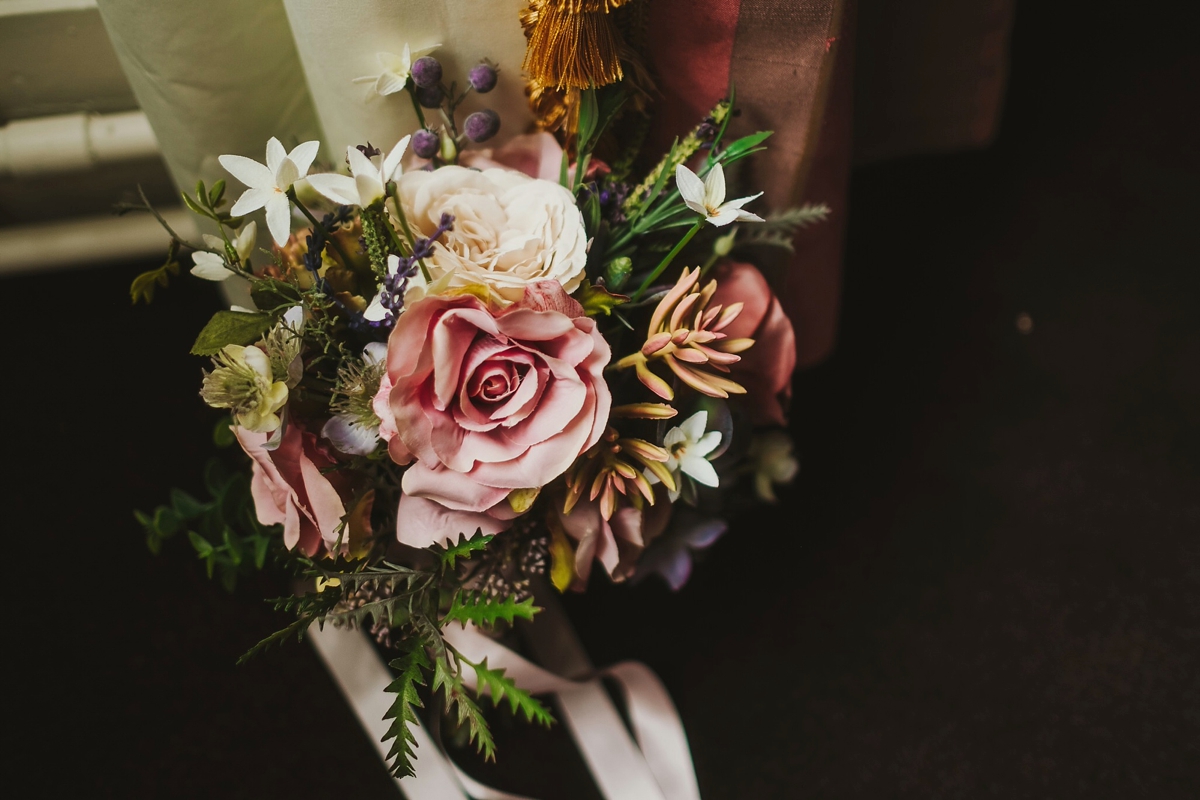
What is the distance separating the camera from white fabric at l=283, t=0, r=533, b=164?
0.59m

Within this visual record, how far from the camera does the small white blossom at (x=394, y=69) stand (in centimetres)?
58

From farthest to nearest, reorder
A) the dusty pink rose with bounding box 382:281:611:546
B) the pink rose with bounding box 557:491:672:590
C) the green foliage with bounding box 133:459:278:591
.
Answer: the green foliage with bounding box 133:459:278:591 → the pink rose with bounding box 557:491:672:590 → the dusty pink rose with bounding box 382:281:611:546

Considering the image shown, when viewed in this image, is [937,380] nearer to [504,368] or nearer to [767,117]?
[767,117]

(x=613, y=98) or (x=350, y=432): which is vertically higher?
(x=613, y=98)

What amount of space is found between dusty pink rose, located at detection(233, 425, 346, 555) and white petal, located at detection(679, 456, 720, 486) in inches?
9.1

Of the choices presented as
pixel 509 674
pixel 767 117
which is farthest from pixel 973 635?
pixel 767 117

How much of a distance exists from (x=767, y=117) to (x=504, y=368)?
1.11 feet

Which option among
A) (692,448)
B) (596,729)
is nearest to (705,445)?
(692,448)

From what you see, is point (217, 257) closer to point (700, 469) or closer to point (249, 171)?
point (249, 171)

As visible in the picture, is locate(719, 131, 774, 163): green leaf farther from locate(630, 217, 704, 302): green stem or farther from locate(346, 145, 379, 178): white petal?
locate(346, 145, 379, 178): white petal

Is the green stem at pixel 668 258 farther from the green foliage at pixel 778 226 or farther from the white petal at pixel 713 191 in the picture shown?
the green foliage at pixel 778 226

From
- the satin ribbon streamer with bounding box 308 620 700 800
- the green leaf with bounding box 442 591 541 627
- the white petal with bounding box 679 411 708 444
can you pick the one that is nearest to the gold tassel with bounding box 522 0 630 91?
the white petal with bounding box 679 411 708 444

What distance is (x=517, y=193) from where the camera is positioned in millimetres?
548

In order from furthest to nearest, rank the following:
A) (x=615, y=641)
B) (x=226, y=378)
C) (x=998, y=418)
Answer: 1. (x=998, y=418)
2. (x=615, y=641)
3. (x=226, y=378)
